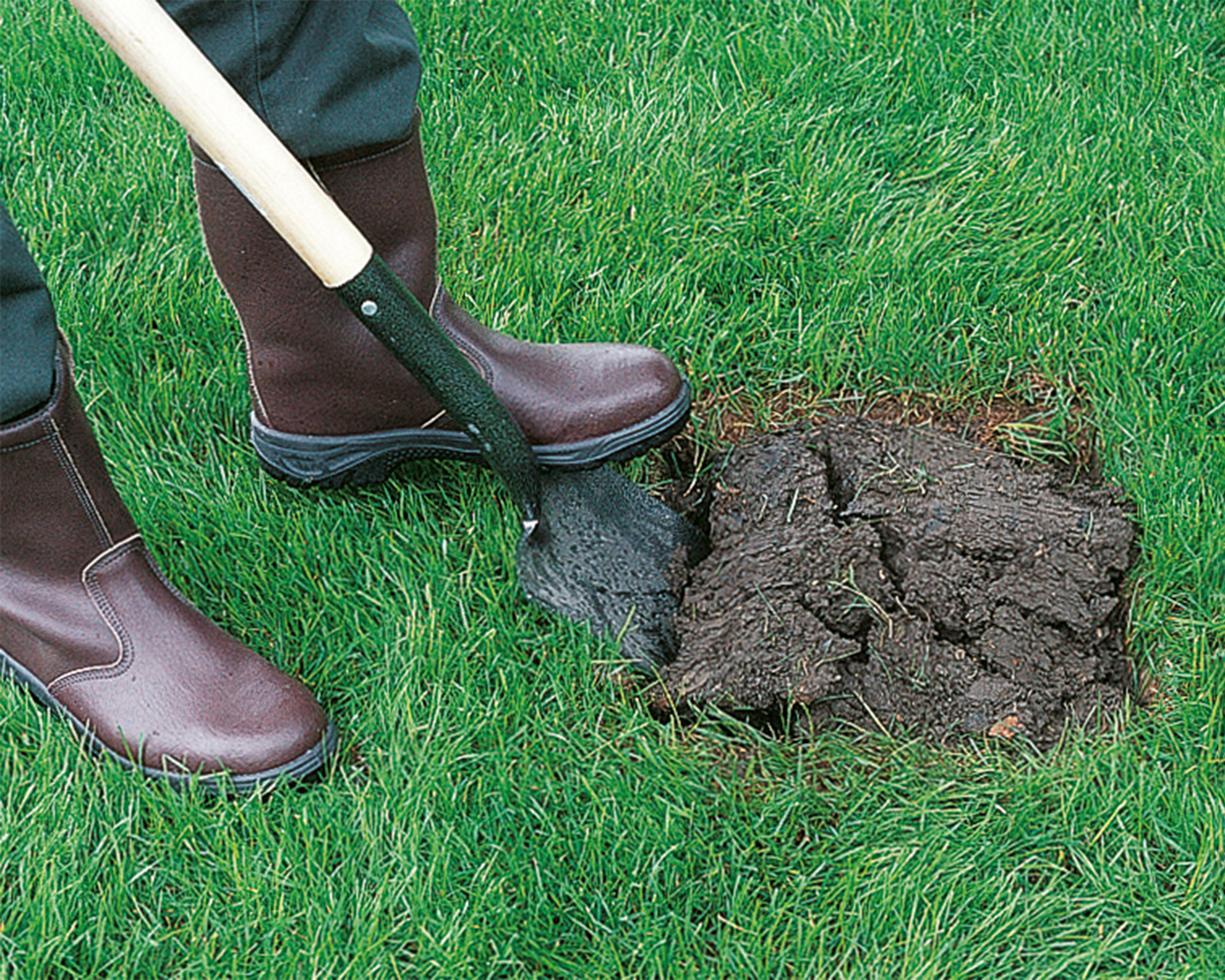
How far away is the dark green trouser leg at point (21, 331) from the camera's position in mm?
1461

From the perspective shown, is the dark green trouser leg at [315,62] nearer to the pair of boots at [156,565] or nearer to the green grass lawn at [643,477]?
the pair of boots at [156,565]

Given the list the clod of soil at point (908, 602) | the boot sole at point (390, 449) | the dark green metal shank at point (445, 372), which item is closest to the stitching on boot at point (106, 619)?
the boot sole at point (390, 449)

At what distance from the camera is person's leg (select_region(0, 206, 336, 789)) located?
5.42 ft

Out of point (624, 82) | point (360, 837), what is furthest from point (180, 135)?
point (360, 837)

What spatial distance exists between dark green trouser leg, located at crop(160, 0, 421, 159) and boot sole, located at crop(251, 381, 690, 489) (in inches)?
20.0

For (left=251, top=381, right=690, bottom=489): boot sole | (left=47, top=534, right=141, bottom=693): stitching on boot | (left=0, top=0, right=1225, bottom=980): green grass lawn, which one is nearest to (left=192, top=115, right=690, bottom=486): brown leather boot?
(left=251, top=381, right=690, bottom=489): boot sole

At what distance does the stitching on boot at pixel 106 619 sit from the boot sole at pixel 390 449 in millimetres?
316

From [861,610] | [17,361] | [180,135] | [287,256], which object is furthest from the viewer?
[180,135]

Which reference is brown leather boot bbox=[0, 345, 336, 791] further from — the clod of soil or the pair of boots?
the clod of soil

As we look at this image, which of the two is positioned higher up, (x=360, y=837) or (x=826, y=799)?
(x=360, y=837)

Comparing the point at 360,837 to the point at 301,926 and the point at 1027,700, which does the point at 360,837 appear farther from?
the point at 1027,700

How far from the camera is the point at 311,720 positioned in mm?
1702

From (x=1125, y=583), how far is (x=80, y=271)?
198cm

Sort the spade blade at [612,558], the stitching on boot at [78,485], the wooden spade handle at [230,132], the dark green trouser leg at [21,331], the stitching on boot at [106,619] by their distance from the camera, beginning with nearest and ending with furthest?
1. the wooden spade handle at [230,132]
2. the dark green trouser leg at [21,331]
3. the stitching on boot at [78,485]
4. the stitching on boot at [106,619]
5. the spade blade at [612,558]
